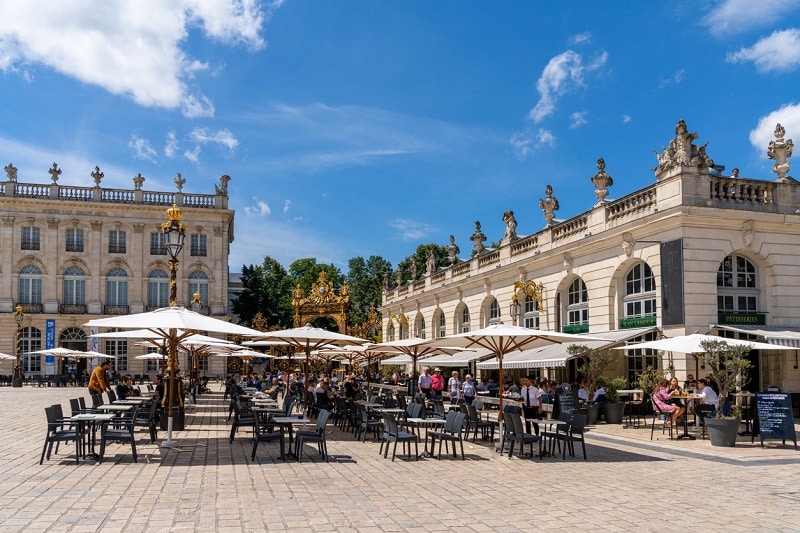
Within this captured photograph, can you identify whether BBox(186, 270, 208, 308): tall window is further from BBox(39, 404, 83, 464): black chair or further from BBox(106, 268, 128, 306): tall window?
BBox(39, 404, 83, 464): black chair

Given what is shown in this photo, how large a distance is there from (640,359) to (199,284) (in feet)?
157

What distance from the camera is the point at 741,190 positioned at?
22.2 m

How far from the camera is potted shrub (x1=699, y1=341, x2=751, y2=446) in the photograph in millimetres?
15680

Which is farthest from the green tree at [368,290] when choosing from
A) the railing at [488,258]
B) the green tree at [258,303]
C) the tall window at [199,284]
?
the railing at [488,258]

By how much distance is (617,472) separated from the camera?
12305mm

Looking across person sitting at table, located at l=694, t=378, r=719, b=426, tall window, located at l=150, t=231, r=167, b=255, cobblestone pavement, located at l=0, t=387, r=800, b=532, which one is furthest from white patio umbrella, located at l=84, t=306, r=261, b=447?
tall window, located at l=150, t=231, r=167, b=255

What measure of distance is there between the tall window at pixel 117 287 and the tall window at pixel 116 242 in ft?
5.34

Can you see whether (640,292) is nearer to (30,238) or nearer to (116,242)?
(116,242)

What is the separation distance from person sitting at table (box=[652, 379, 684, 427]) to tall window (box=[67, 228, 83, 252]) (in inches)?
2153

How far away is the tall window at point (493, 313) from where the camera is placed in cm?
3462

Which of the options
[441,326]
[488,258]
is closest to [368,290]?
[441,326]

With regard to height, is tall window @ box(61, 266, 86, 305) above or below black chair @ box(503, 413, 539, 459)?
above

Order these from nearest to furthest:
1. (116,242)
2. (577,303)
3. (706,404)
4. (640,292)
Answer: (706,404) → (640,292) → (577,303) → (116,242)

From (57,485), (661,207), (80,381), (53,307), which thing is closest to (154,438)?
(57,485)
